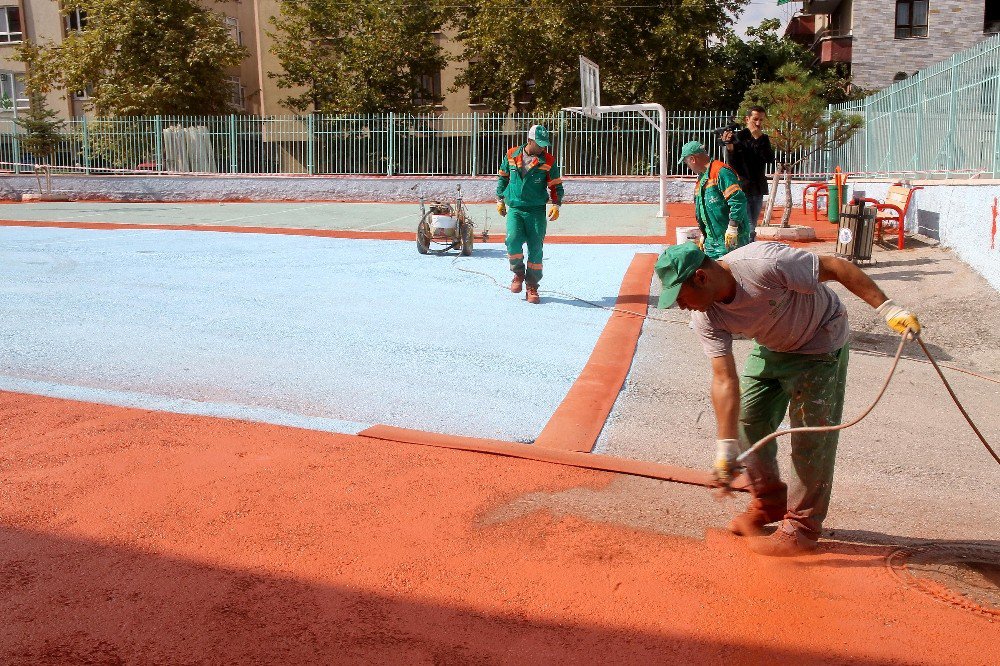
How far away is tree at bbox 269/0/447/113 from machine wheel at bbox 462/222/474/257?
71.2ft

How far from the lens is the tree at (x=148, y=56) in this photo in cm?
3291

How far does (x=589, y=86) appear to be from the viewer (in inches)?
908

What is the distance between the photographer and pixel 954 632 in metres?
3.44

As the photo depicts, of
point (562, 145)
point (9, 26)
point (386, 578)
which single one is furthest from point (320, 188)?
point (386, 578)

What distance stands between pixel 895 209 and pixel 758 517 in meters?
10.8

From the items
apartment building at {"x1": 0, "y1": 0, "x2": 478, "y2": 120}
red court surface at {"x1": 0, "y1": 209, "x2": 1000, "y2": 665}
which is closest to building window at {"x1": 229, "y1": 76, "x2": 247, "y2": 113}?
apartment building at {"x1": 0, "y1": 0, "x2": 478, "y2": 120}

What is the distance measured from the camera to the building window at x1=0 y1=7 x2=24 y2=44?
3972 cm

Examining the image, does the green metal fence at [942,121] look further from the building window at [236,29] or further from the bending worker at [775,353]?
the building window at [236,29]

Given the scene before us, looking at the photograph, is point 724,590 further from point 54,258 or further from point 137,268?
point 54,258

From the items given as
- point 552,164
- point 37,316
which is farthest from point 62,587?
point 552,164

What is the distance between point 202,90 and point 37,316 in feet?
90.2

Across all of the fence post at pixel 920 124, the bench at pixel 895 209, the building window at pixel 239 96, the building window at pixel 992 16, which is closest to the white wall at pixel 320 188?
the fence post at pixel 920 124

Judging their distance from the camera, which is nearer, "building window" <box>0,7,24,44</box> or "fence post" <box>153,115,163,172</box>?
"fence post" <box>153,115,163,172</box>

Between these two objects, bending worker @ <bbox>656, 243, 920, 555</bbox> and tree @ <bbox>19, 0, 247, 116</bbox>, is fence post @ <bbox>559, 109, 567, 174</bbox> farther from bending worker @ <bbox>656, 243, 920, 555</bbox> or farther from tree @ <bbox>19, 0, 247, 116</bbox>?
bending worker @ <bbox>656, 243, 920, 555</bbox>
